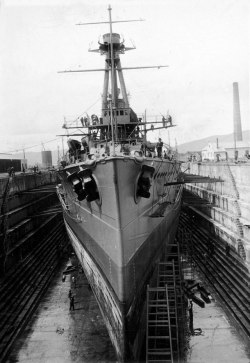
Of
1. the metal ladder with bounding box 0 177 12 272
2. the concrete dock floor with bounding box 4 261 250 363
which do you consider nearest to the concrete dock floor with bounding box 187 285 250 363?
the concrete dock floor with bounding box 4 261 250 363

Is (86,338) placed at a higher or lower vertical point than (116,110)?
lower

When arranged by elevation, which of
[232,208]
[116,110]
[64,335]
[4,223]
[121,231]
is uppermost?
[116,110]

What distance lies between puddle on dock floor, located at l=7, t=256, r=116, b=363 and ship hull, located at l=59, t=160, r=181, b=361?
3.38 feet

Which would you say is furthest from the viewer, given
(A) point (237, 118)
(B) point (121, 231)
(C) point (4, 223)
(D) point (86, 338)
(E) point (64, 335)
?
(A) point (237, 118)

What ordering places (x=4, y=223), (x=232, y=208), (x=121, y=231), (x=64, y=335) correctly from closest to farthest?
(x=121, y=231) < (x=64, y=335) < (x=4, y=223) < (x=232, y=208)

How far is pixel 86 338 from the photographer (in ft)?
35.6

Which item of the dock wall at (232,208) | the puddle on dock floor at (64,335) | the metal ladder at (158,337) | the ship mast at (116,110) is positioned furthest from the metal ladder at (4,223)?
the dock wall at (232,208)

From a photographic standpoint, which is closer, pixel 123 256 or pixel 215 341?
pixel 123 256

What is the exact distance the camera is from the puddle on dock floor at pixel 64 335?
9898 millimetres

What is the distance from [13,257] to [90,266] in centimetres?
589

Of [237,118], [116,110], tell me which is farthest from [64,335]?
[237,118]

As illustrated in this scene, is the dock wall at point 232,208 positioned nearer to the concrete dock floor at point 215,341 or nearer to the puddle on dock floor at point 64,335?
the concrete dock floor at point 215,341

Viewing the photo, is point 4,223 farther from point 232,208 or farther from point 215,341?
point 232,208

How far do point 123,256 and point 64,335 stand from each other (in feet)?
14.7
